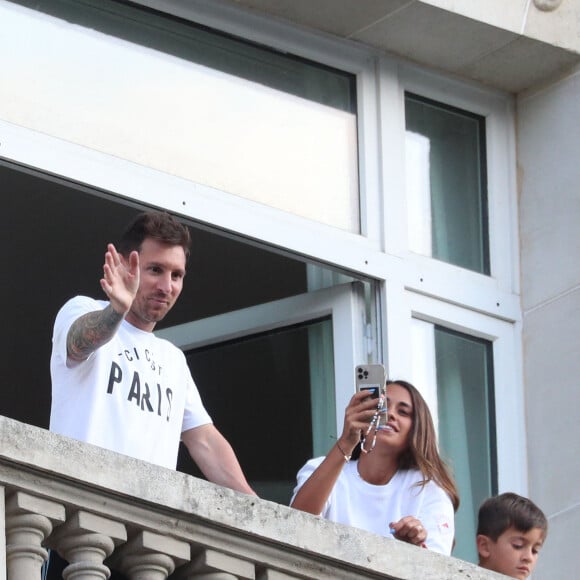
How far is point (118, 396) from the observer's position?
23.8ft

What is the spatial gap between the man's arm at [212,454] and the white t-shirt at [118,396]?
10.3 inches

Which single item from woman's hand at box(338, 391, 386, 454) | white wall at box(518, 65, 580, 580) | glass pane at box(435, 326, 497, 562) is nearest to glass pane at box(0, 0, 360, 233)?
glass pane at box(435, 326, 497, 562)

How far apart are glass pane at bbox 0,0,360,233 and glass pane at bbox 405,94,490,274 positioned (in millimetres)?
378

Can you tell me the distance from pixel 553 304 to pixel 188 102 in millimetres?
2012

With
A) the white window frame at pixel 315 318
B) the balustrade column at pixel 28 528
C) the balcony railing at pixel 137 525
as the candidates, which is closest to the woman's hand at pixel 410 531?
the balcony railing at pixel 137 525

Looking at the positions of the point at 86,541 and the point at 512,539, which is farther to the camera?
the point at 512,539

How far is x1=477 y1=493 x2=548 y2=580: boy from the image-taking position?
314 inches

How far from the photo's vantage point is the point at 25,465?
616 centimetres

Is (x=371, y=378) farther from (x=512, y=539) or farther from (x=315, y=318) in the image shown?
(x=315, y=318)

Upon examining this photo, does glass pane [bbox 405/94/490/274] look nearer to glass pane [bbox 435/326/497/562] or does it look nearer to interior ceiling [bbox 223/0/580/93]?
interior ceiling [bbox 223/0/580/93]

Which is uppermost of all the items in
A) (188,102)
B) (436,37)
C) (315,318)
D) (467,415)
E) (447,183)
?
(436,37)

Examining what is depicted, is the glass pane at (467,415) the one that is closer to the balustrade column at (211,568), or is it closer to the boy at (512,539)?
the boy at (512,539)

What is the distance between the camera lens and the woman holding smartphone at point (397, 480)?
7.87 m

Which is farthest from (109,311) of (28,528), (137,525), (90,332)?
(28,528)
